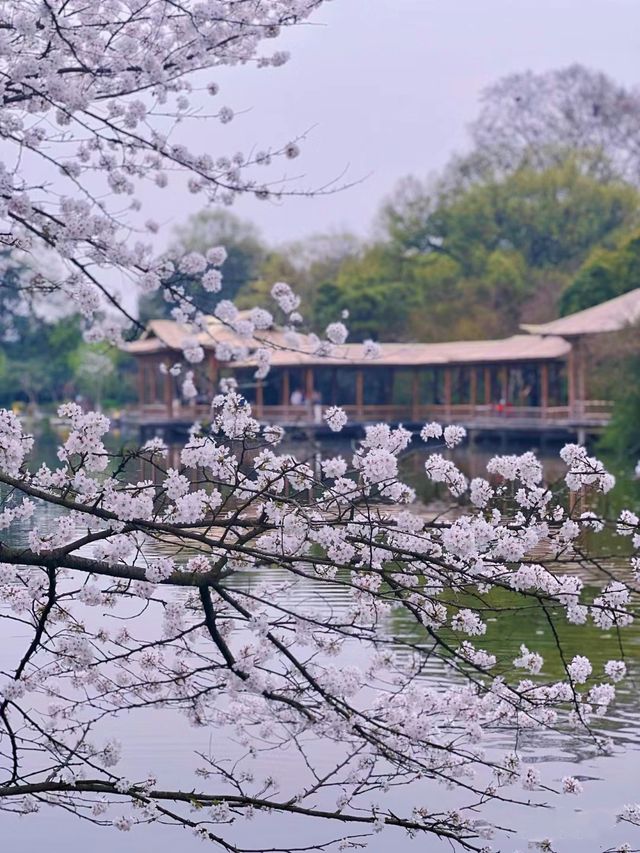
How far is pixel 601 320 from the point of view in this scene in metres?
35.3

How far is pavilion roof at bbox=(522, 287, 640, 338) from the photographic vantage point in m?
34.4

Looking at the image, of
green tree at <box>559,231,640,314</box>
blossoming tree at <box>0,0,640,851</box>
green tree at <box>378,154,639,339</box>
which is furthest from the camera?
green tree at <box>378,154,639,339</box>

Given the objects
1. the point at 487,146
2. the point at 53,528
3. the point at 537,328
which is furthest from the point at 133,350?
the point at 53,528

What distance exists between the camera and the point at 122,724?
766 cm

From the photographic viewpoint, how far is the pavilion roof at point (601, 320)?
34406mm

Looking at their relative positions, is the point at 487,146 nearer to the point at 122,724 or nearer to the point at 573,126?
the point at 573,126

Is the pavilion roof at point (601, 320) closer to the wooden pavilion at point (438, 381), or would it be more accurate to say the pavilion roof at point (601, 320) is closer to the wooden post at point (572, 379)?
the wooden pavilion at point (438, 381)

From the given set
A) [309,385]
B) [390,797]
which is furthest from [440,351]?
[390,797]

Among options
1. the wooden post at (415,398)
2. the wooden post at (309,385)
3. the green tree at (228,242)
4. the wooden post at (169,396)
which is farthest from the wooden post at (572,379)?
the green tree at (228,242)

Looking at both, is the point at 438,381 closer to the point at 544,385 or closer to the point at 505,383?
the point at 505,383

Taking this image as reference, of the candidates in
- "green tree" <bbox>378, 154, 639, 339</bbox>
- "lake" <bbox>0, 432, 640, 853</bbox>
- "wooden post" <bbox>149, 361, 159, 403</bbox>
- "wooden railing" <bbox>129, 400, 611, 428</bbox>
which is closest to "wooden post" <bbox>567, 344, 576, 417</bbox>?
"wooden railing" <bbox>129, 400, 611, 428</bbox>

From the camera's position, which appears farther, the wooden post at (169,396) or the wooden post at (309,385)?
the wooden post at (169,396)

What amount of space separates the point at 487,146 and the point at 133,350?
67.6 ft

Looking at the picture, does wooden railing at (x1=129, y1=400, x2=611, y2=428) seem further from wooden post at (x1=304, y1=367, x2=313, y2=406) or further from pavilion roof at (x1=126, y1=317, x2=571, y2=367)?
pavilion roof at (x1=126, y1=317, x2=571, y2=367)
